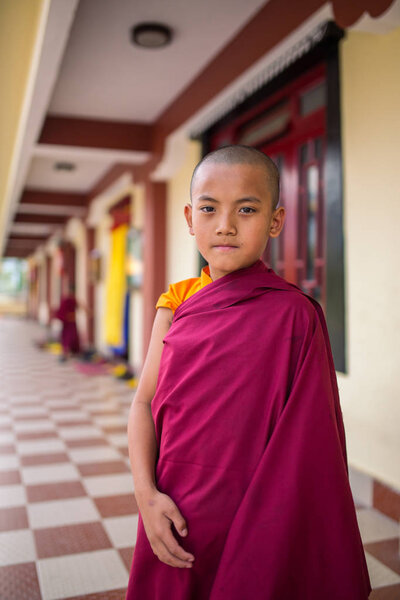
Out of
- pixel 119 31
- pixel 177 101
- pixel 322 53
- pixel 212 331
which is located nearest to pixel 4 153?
pixel 177 101

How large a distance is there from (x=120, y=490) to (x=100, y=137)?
3.86 meters

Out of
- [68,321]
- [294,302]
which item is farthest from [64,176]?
[294,302]

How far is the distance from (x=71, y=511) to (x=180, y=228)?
3.42 metres

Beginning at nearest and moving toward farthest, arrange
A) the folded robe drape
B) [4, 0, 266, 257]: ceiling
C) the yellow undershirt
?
the folded robe drape
the yellow undershirt
[4, 0, 266, 257]: ceiling

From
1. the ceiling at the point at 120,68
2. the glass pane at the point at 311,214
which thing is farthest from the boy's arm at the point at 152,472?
the glass pane at the point at 311,214

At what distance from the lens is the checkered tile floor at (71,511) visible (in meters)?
1.97

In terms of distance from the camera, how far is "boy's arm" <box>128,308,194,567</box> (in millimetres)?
907

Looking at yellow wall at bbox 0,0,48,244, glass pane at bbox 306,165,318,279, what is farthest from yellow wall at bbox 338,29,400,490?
yellow wall at bbox 0,0,48,244

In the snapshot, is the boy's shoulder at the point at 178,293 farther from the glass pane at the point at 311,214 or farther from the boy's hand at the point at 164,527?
the glass pane at the point at 311,214

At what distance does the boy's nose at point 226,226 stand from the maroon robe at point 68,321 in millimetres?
8269

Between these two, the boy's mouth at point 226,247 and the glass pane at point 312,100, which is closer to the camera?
the boy's mouth at point 226,247

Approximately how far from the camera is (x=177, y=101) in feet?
16.2

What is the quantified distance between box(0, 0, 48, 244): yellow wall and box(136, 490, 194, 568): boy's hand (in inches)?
120

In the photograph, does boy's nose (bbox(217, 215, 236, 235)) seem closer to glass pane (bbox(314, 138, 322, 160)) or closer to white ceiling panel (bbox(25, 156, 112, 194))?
glass pane (bbox(314, 138, 322, 160))
